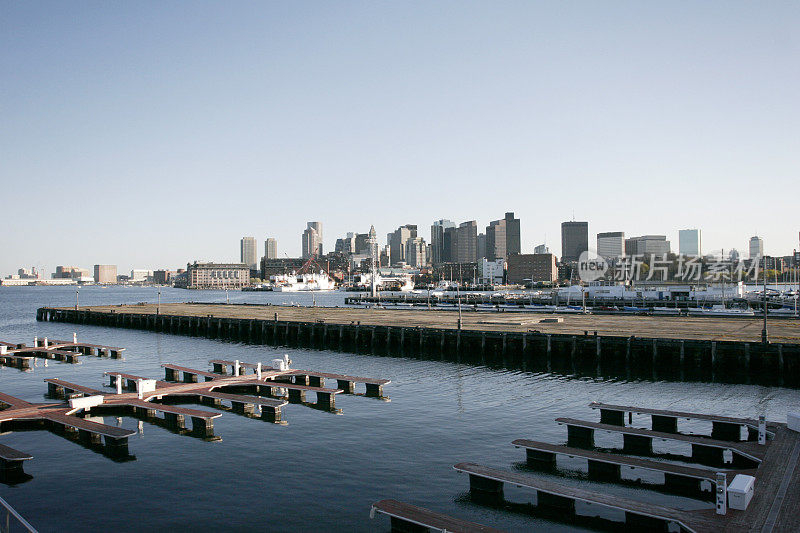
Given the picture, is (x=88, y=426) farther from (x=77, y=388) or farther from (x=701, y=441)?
(x=701, y=441)

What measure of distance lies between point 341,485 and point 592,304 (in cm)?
11450

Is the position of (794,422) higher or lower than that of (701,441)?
higher

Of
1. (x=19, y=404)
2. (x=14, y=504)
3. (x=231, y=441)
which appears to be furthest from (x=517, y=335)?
(x=14, y=504)

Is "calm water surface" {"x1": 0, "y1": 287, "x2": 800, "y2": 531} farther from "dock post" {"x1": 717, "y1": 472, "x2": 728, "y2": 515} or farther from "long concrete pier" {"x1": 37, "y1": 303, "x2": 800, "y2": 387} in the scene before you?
"long concrete pier" {"x1": 37, "y1": 303, "x2": 800, "y2": 387}

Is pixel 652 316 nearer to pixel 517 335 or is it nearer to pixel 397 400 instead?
pixel 517 335

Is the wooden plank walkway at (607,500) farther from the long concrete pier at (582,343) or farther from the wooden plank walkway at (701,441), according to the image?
the long concrete pier at (582,343)

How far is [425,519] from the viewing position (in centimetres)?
1703

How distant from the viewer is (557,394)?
129 ft

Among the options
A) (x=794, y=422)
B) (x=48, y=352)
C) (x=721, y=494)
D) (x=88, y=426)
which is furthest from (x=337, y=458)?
(x=48, y=352)

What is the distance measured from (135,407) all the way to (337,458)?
16.2m

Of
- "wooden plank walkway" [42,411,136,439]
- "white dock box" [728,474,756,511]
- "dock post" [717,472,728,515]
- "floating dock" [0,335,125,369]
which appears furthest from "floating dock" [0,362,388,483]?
"white dock box" [728,474,756,511]

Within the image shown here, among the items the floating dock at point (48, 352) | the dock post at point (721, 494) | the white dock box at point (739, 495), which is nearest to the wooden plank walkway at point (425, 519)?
the dock post at point (721, 494)

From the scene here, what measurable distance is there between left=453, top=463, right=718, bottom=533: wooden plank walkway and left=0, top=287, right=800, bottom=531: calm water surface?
98 cm

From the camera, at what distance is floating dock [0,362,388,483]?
27.2 meters
